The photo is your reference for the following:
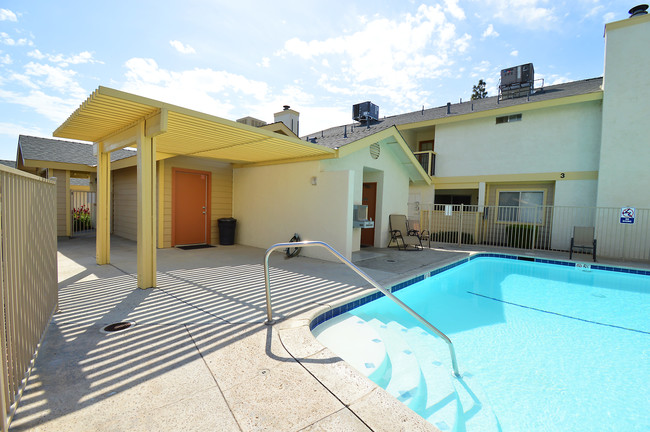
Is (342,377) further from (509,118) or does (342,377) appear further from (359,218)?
(509,118)

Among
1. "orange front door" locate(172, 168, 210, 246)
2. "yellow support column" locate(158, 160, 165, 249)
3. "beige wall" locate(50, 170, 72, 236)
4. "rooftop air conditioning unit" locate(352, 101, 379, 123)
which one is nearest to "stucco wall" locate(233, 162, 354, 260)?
"orange front door" locate(172, 168, 210, 246)

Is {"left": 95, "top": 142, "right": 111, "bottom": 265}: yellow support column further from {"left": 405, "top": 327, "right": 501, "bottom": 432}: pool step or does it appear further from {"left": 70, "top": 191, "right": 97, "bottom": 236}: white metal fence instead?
{"left": 70, "top": 191, "right": 97, "bottom": 236}: white metal fence

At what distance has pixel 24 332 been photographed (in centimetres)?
211

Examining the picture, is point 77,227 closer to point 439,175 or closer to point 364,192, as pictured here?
point 364,192

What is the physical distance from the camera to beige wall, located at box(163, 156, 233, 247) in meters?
8.50

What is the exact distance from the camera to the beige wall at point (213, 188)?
27.9ft

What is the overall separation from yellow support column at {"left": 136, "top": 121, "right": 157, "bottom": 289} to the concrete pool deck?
0.28 metres

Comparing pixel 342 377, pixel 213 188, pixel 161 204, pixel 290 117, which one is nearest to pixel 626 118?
pixel 290 117

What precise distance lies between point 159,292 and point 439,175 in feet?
41.2

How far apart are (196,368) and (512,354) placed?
3.72 meters

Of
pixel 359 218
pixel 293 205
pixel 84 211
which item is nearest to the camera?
pixel 293 205

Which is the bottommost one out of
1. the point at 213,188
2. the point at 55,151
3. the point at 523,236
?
the point at 523,236

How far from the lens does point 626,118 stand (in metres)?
9.41

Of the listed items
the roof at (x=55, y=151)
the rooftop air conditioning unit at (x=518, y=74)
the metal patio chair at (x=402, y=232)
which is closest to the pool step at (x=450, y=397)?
the metal patio chair at (x=402, y=232)
